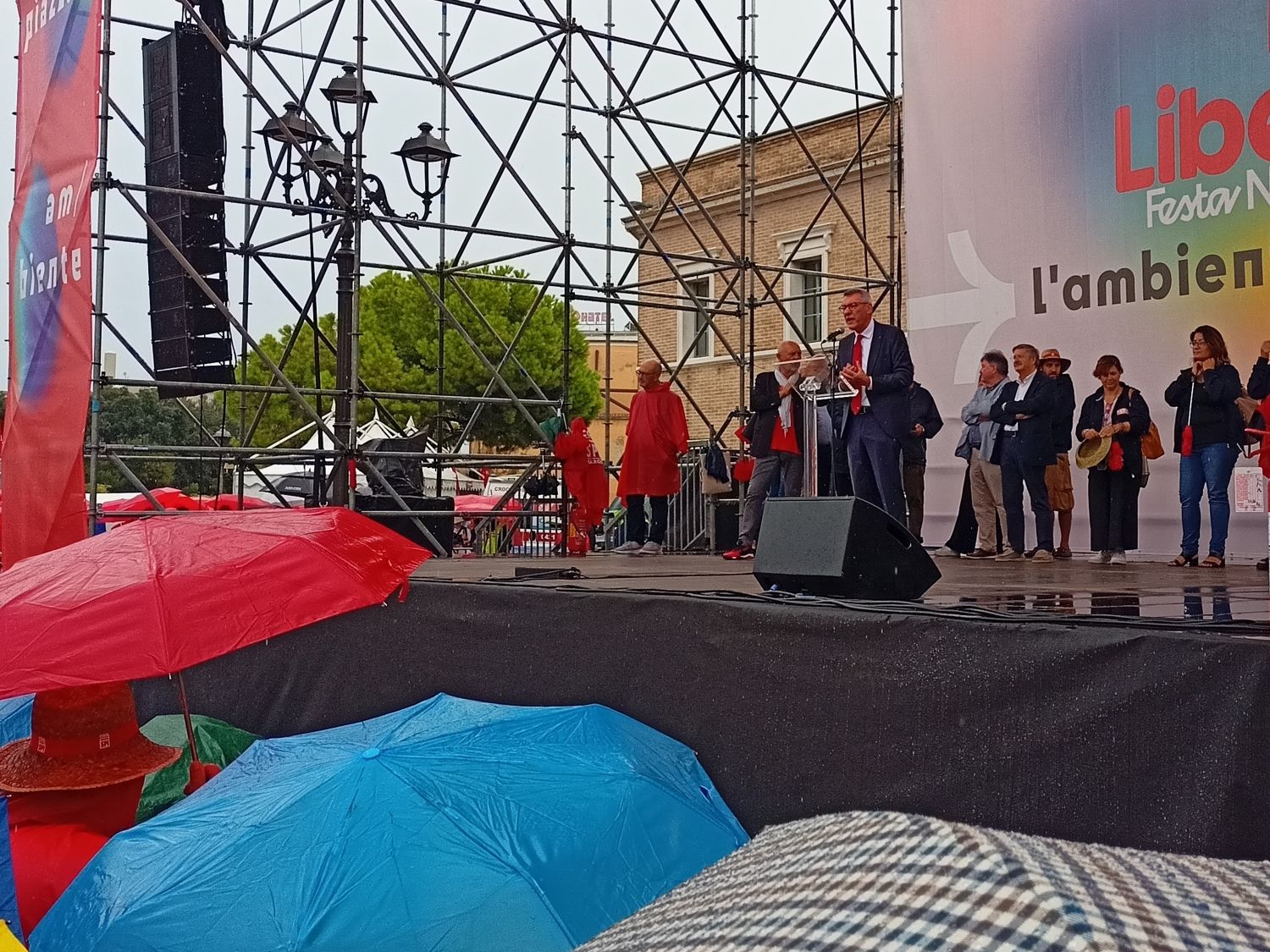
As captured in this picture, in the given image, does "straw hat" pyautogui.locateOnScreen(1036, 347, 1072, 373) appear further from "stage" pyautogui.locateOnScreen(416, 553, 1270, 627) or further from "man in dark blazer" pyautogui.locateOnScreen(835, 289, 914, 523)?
"man in dark blazer" pyautogui.locateOnScreen(835, 289, 914, 523)

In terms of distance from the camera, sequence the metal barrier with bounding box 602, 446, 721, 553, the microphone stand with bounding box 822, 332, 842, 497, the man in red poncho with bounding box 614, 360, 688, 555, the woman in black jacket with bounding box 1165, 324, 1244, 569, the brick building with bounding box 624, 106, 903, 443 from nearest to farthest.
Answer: the microphone stand with bounding box 822, 332, 842, 497 < the woman in black jacket with bounding box 1165, 324, 1244, 569 < the man in red poncho with bounding box 614, 360, 688, 555 < the metal barrier with bounding box 602, 446, 721, 553 < the brick building with bounding box 624, 106, 903, 443

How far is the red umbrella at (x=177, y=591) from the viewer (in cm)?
349

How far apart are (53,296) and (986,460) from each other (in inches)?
247

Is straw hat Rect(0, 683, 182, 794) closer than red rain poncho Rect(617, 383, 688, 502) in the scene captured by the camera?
Yes

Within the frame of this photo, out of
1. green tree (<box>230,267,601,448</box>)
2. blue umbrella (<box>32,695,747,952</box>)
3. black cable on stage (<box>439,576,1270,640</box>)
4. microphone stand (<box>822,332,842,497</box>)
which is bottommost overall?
blue umbrella (<box>32,695,747,952</box>)

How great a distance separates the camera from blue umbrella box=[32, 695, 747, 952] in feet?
8.97

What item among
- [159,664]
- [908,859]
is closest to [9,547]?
[159,664]

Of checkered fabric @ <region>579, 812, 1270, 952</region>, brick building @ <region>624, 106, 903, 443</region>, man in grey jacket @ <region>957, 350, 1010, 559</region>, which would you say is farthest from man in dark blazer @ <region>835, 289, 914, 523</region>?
brick building @ <region>624, 106, 903, 443</region>

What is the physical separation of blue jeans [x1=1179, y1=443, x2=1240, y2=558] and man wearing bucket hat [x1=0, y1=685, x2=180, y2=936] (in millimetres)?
6352

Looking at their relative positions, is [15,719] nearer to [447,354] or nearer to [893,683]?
[893,683]

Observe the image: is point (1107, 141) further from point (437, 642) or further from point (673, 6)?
point (437, 642)

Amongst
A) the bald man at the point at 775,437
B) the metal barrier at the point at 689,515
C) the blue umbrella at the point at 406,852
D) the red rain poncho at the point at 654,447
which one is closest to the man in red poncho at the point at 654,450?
the red rain poncho at the point at 654,447

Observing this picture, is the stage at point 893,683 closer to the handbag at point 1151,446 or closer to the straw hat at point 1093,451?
the straw hat at point 1093,451

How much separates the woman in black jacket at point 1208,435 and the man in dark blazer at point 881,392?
187cm
